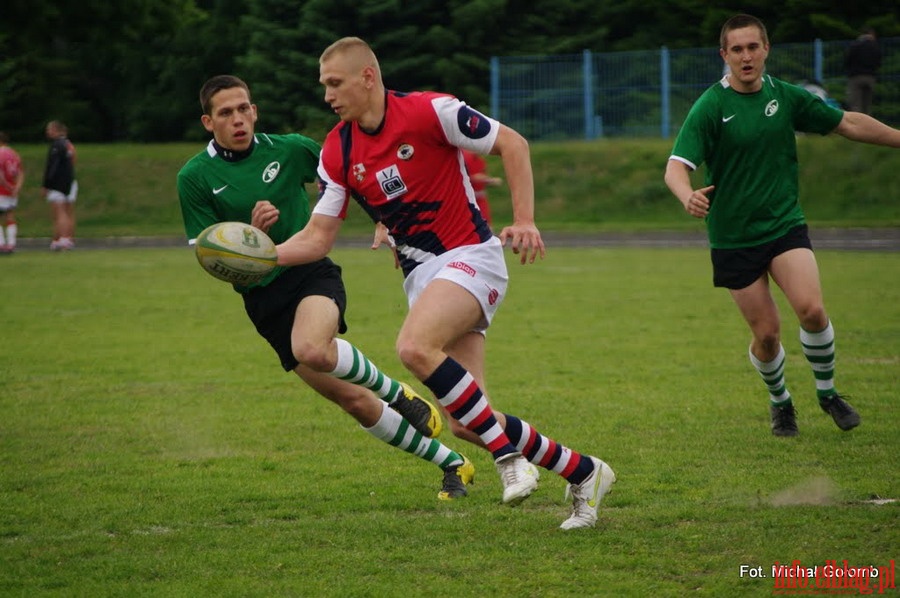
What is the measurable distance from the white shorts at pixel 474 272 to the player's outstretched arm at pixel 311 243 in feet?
1.58

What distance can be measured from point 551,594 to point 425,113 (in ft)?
7.90

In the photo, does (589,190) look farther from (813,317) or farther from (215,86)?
(215,86)

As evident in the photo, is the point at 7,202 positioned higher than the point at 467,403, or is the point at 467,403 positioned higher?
the point at 467,403

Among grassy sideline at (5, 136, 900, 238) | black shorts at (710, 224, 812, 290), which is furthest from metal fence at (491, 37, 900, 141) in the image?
black shorts at (710, 224, 812, 290)

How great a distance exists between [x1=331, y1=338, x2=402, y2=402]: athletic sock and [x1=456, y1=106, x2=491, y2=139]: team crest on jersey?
4.24 feet

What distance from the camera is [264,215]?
6.59 meters

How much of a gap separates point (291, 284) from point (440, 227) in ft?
4.02

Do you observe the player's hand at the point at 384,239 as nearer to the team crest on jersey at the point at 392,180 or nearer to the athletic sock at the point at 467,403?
the team crest on jersey at the point at 392,180

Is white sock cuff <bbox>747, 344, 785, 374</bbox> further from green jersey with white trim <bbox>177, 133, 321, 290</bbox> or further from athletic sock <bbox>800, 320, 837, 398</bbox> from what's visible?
green jersey with white trim <bbox>177, 133, 321, 290</bbox>

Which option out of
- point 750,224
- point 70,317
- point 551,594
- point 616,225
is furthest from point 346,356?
point 616,225

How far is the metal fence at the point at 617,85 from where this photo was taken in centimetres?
3228

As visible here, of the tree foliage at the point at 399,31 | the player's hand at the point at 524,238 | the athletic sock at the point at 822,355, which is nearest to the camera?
the player's hand at the point at 524,238

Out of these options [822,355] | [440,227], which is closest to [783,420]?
[822,355]


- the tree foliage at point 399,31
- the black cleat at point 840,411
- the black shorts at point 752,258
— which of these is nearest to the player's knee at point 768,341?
the black shorts at point 752,258
